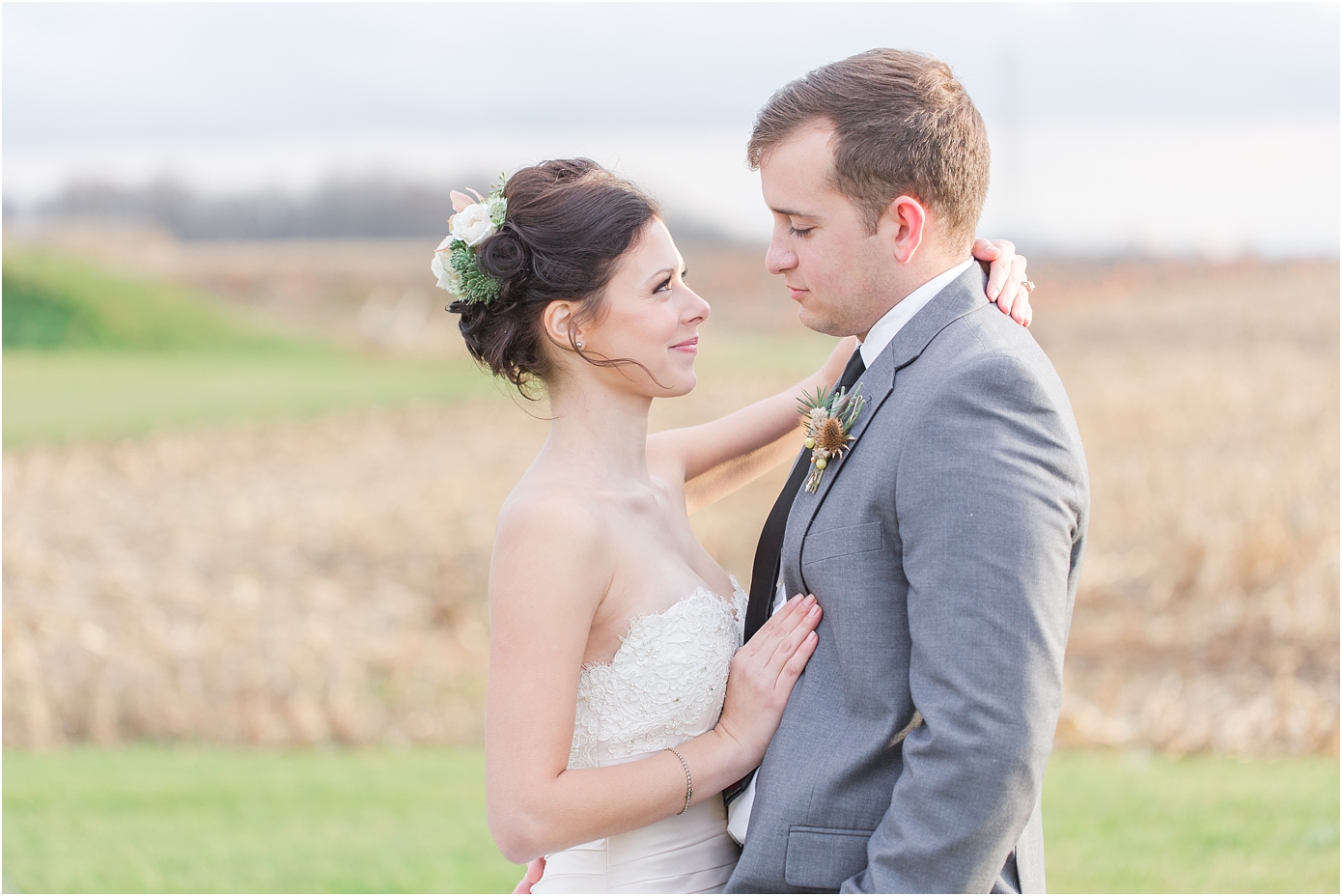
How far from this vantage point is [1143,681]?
938 centimetres

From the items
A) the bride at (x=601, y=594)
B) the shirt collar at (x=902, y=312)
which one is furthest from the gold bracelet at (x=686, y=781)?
the shirt collar at (x=902, y=312)

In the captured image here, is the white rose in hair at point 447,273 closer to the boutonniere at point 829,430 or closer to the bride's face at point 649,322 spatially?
the bride's face at point 649,322

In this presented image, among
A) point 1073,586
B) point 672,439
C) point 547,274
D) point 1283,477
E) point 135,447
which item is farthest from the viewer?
point 135,447

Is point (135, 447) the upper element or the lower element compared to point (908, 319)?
lower

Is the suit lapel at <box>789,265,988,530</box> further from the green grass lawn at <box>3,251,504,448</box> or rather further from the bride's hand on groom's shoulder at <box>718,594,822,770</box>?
the green grass lawn at <box>3,251,504,448</box>

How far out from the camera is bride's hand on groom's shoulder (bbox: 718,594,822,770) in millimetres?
→ 2643

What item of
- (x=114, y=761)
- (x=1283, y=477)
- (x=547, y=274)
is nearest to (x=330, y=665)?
(x=114, y=761)

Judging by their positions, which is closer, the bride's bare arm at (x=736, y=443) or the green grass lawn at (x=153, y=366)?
the bride's bare arm at (x=736, y=443)

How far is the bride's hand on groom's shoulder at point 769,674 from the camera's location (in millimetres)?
2643

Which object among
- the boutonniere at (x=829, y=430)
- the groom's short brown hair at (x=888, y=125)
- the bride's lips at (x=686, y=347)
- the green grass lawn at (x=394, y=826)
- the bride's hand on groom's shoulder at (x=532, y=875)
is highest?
the groom's short brown hair at (x=888, y=125)

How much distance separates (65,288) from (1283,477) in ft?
95.5

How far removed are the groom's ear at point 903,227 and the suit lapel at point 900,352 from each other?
0.40 ft

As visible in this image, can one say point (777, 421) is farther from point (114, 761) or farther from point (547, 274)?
point (114, 761)

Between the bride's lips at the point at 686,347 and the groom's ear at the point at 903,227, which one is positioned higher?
the groom's ear at the point at 903,227
